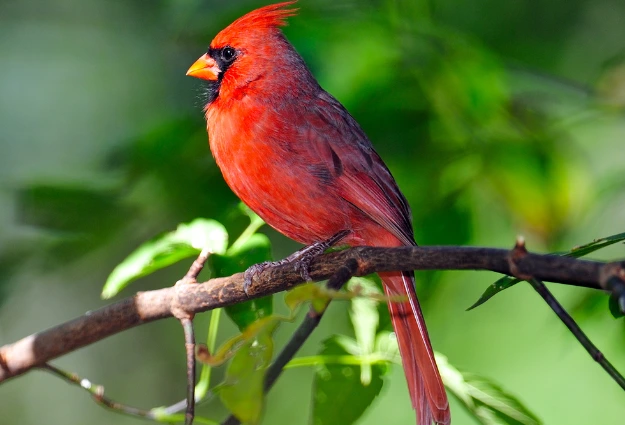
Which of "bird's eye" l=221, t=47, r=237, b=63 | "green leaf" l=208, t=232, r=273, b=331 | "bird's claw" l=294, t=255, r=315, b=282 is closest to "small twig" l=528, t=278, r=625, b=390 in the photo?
"bird's claw" l=294, t=255, r=315, b=282

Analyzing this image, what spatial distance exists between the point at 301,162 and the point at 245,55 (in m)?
0.53

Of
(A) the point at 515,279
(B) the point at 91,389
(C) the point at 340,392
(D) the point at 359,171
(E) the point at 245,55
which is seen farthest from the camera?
(E) the point at 245,55

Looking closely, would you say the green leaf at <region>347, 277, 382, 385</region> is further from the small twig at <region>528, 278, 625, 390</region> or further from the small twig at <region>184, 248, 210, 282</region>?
the small twig at <region>528, 278, 625, 390</region>

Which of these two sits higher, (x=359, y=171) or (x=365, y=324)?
(x=359, y=171)

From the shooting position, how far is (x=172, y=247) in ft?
6.38

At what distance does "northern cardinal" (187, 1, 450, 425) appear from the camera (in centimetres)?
237

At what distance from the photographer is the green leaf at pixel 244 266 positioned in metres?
1.96

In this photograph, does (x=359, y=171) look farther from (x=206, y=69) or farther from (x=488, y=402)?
(x=488, y=402)

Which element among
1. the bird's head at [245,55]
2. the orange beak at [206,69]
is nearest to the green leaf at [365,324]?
the bird's head at [245,55]

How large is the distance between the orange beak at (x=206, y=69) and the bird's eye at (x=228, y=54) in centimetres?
4

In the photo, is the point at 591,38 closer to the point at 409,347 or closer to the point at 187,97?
the point at 187,97

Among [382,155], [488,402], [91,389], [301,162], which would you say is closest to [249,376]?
[488,402]

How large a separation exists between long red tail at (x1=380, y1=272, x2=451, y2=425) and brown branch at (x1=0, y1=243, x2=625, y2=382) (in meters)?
0.54

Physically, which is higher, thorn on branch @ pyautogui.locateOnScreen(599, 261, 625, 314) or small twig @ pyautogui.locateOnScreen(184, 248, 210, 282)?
Answer: thorn on branch @ pyautogui.locateOnScreen(599, 261, 625, 314)
